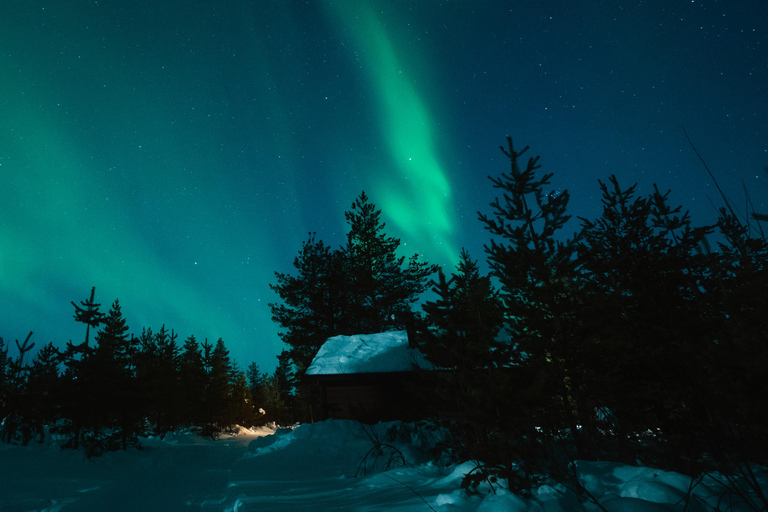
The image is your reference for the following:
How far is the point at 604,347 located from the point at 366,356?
421 inches

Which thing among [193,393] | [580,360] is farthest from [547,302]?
[193,393]

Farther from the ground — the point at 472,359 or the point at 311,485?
the point at 472,359

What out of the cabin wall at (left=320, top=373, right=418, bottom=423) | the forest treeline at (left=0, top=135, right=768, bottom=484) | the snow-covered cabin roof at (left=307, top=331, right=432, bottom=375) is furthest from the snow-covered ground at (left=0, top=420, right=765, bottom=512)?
the snow-covered cabin roof at (left=307, top=331, right=432, bottom=375)

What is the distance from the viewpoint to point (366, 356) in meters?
17.0

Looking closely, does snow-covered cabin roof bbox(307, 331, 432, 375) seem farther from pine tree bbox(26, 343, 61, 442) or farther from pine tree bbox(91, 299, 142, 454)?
pine tree bbox(26, 343, 61, 442)

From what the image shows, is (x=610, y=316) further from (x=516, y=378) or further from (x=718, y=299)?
(x=516, y=378)

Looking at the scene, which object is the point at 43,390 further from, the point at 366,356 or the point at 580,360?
the point at 580,360

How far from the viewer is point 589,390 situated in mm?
8273

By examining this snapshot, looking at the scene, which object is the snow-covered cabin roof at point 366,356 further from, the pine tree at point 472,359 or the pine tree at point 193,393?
the pine tree at point 193,393

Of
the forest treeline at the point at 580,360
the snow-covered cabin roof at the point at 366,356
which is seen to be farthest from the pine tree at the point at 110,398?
the snow-covered cabin roof at the point at 366,356

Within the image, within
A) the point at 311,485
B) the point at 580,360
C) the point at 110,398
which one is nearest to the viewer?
the point at 311,485

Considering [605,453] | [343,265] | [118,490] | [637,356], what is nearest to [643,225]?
[637,356]

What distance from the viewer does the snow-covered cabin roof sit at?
1582cm

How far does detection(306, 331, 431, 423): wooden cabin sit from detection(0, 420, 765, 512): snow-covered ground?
117 inches
